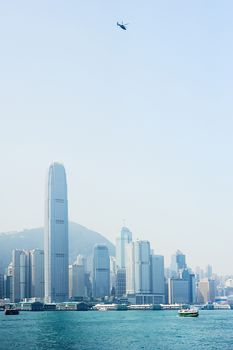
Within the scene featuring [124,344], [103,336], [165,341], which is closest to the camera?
[124,344]

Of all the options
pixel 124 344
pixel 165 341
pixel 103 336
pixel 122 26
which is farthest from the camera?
pixel 103 336

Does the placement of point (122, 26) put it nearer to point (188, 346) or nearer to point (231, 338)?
point (188, 346)

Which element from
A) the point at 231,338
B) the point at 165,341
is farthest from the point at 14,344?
the point at 231,338

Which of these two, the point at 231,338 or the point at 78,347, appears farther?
the point at 231,338

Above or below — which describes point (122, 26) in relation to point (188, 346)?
above

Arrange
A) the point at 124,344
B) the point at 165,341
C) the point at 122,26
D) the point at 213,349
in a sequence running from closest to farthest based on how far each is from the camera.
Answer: the point at 122,26, the point at 213,349, the point at 124,344, the point at 165,341

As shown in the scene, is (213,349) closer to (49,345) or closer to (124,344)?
(124,344)

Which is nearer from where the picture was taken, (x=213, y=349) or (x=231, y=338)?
(x=213, y=349)

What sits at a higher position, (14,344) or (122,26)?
(122,26)

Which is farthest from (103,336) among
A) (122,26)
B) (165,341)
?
(122,26)
